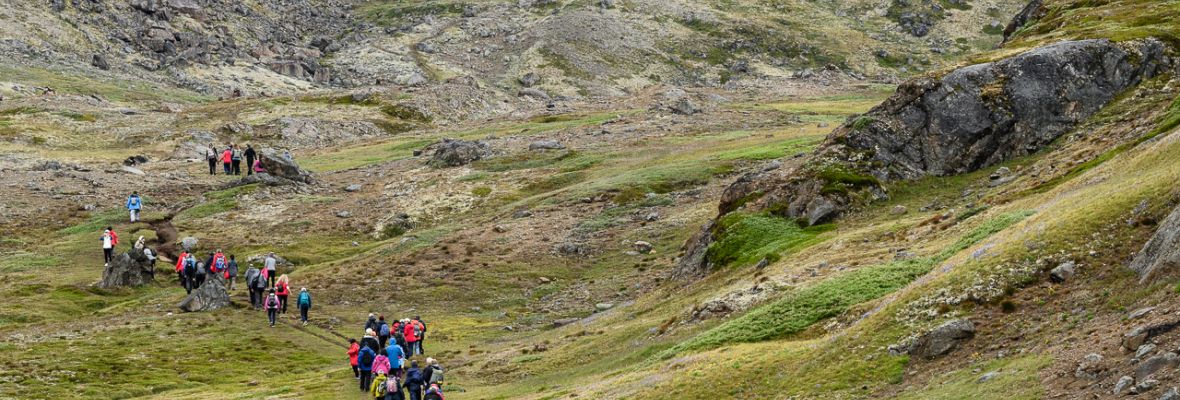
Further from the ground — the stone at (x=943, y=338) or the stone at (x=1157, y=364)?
the stone at (x=1157, y=364)

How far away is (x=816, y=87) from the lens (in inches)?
7279

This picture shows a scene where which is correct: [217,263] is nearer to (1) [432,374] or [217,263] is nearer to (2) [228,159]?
(1) [432,374]

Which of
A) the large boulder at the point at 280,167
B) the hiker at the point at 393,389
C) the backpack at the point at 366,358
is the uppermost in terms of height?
the large boulder at the point at 280,167

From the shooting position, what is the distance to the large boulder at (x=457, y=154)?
Answer: 10300 centimetres

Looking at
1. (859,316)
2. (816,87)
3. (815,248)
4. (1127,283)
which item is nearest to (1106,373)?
(1127,283)

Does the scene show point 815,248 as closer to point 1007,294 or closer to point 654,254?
point 1007,294

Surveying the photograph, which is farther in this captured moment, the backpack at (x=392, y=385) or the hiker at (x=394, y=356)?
the hiker at (x=394, y=356)

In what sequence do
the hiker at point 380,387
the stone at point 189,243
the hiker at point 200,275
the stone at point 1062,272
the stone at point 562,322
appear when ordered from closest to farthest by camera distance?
the stone at point 1062,272 → the hiker at point 380,387 → the stone at point 562,322 → the hiker at point 200,275 → the stone at point 189,243

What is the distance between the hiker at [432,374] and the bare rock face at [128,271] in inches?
1489

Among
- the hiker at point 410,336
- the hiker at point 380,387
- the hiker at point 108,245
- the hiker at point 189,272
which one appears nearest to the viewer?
the hiker at point 380,387

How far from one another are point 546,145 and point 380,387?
73019mm

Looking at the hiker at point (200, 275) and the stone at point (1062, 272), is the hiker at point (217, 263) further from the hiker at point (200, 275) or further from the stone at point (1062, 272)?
the stone at point (1062, 272)

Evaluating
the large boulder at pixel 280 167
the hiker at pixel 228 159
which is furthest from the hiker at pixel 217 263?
the hiker at pixel 228 159

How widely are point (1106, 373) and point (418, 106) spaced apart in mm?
136397
